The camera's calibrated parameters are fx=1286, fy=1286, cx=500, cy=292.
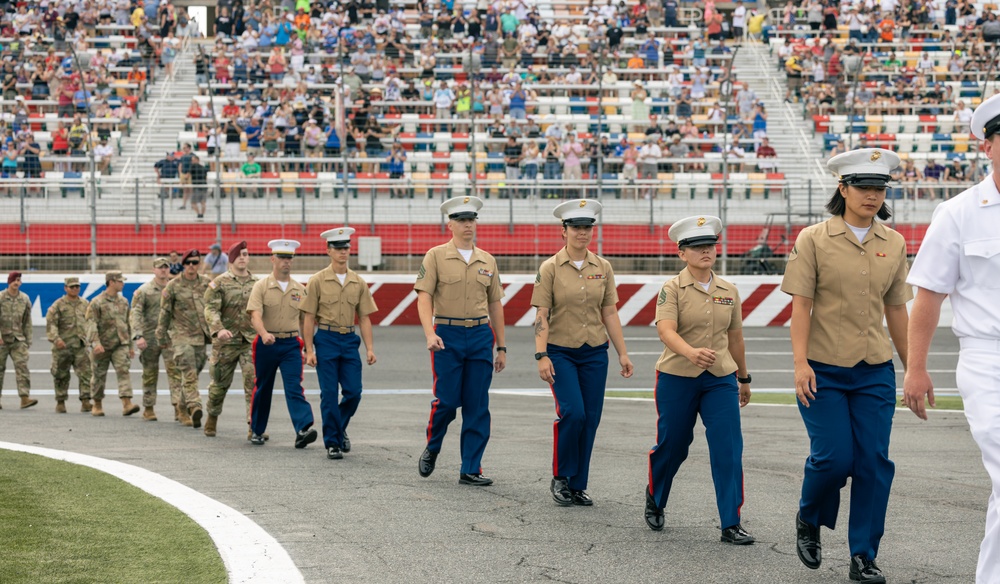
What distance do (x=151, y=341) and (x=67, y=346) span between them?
4.74 ft

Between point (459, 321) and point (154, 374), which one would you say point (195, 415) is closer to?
point (154, 374)

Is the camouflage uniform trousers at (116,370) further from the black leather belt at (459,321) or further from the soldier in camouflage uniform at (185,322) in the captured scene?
the black leather belt at (459,321)

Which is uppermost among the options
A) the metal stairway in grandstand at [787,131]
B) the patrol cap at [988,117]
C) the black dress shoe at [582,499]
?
the metal stairway in grandstand at [787,131]

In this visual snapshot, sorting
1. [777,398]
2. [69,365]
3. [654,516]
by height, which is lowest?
[777,398]

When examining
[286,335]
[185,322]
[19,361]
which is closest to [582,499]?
[286,335]

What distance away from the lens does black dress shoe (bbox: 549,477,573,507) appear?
810 cm

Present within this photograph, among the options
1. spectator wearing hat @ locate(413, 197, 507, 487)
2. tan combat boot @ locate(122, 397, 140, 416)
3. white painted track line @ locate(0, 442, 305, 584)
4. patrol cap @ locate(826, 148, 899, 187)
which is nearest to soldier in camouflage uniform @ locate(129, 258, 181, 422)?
tan combat boot @ locate(122, 397, 140, 416)

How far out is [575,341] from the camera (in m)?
8.38

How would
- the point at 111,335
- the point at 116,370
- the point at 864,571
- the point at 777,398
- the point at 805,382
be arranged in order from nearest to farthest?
the point at 864,571
the point at 805,382
the point at 116,370
the point at 111,335
the point at 777,398

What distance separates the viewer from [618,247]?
23.3 meters

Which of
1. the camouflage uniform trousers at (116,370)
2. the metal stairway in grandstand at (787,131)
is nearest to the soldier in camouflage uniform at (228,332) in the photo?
the camouflage uniform trousers at (116,370)

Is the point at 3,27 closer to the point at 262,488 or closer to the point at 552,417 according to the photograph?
the point at 552,417

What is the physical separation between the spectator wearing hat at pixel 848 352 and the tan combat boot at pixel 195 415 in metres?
7.71

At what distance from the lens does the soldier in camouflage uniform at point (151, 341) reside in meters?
13.6
